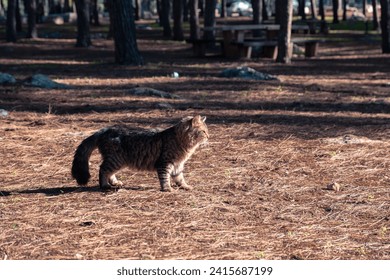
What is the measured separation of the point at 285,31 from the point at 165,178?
18.3m

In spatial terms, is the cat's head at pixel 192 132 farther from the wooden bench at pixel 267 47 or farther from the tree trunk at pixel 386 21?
the tree trunk at pixel 386 21

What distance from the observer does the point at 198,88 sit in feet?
58.3

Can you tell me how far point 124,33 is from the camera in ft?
76.4

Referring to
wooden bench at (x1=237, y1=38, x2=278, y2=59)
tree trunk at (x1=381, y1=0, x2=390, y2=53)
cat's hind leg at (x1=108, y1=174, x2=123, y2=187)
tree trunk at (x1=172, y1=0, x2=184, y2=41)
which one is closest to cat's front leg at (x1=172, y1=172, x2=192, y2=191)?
cat's hind leg at (x1=108, y1=174, x2=123, y2=187)

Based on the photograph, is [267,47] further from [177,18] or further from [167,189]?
[167,189]

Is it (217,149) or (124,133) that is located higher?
(124,133)

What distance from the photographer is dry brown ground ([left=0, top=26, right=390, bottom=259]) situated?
6133mm

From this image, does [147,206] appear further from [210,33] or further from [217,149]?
[210,33]

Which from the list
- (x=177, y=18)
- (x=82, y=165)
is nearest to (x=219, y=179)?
(x=82, y=165)

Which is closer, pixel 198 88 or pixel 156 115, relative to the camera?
pixel 156 115

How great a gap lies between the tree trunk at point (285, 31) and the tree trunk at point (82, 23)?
1147 cm

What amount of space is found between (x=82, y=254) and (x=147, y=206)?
167 cm

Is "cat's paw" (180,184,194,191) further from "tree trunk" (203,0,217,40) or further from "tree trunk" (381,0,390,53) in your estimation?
"tree trunk" (203,0,217,40)

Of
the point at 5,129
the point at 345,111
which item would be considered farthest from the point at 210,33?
the point at 5,129
